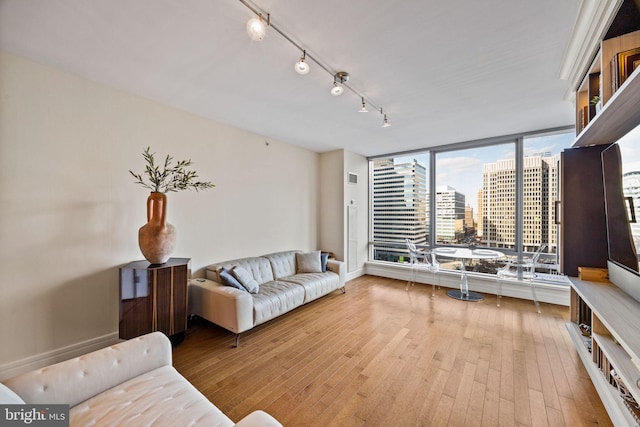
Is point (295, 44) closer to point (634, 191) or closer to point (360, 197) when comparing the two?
point (634, 191)

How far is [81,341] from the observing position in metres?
2.38

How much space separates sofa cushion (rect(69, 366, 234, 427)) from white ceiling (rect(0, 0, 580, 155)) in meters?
2.33

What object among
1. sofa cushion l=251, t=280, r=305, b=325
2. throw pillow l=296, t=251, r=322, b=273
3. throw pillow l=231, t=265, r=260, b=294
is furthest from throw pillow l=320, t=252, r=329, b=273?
throw pillow l=231, t=265, r=260, b=294

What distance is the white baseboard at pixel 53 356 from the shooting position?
2.04m

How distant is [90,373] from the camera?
1308 millimetres

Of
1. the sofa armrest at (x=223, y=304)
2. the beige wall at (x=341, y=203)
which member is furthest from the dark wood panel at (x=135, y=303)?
the beige wall at (x=341, y=203)

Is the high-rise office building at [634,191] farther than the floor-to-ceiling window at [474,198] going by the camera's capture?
No

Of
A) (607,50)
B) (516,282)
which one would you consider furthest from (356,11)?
(516,282)

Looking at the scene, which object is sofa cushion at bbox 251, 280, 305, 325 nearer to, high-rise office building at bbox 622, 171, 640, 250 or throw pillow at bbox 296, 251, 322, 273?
throw pillow at bbox 296, 251, 322, 273

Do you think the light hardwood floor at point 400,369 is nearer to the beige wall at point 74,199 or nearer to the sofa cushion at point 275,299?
the sofa cushion at point 275,299

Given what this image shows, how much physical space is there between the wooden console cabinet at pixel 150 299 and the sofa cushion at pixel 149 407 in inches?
43.4

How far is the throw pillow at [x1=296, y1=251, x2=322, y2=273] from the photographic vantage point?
415 cm

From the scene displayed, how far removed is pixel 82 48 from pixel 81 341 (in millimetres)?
2686

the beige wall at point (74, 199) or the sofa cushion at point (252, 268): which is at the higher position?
the beige wall at point (74, 199)
